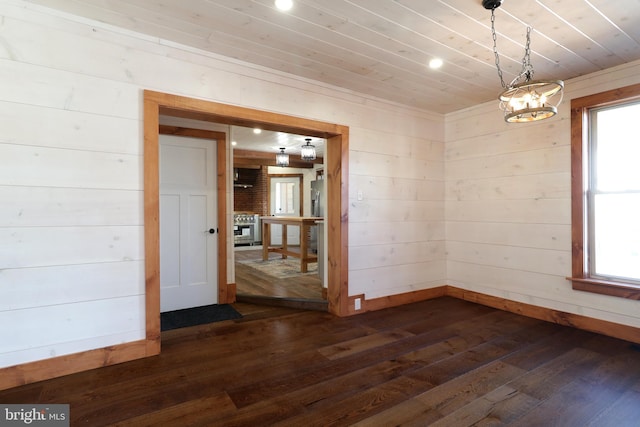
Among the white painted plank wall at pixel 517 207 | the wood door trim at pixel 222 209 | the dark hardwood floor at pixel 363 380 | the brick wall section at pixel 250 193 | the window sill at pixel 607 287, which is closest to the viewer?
the dark hardwood floor at pixel 363 380

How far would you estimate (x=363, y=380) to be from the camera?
7.27ft

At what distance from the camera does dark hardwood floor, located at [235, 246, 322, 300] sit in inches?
166

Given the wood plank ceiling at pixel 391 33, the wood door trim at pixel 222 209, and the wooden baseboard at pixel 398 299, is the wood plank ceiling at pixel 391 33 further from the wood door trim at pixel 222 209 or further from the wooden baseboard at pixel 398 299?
the wooden baseboard at pixel 398 299

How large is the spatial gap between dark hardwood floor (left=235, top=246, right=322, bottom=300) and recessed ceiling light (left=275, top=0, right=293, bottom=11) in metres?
3.00

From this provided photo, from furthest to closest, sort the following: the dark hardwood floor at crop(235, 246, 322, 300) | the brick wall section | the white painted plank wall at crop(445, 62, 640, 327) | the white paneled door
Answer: the brick wall section
the dark hardwood floor at crop(235, 246, 322, 300)
the white paneled door
the white painted plank wall at crop(445, 62, 640, 327)

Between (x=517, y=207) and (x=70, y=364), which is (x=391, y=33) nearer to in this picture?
(x=517, y=207)

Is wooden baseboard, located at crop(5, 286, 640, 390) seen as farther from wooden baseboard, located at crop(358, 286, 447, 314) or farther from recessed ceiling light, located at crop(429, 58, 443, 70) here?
recessed ceiling light, located at crop(429, 58, 443, 70)

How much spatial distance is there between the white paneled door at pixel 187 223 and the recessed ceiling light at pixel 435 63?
255 cm

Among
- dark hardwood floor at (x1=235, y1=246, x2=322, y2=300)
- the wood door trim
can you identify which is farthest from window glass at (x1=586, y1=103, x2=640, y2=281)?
the wood door trim

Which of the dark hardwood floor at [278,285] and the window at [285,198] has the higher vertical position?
the window at [285,198]

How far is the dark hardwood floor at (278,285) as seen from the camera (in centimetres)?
422

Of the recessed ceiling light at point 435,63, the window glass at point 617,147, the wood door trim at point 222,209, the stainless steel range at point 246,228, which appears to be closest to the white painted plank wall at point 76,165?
the wood door trim at point 222,209

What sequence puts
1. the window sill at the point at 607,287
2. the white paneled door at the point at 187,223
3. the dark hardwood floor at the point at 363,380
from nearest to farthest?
1. the dark hardwood floor at the point at 363,380
2. the window sill at the point at 607,287
3. the white paneled door at the point at 187,223

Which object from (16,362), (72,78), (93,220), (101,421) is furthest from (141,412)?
(72,78)
